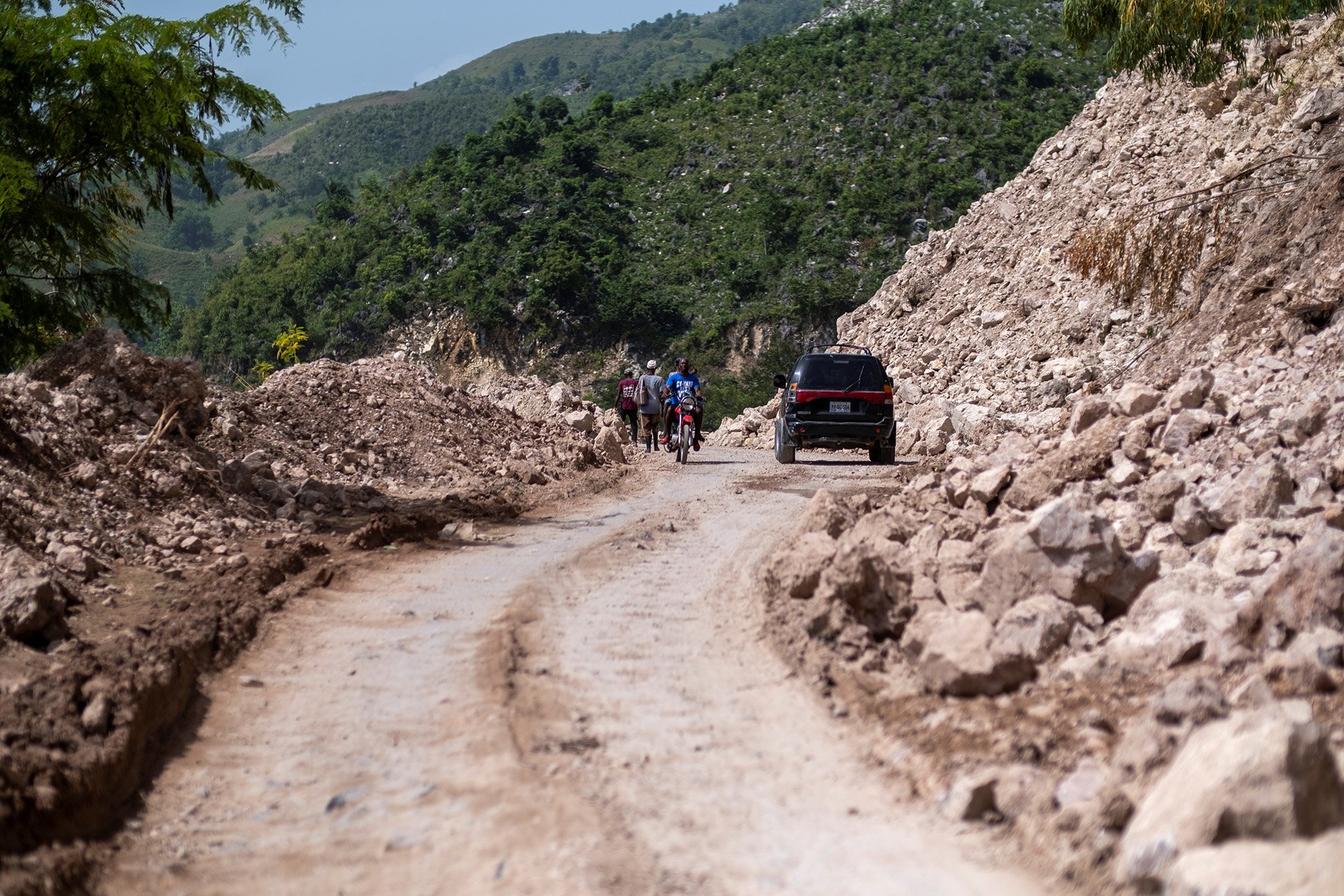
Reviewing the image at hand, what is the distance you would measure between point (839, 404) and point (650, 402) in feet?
14.9

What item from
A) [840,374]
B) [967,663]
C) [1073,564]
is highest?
[1073,564]

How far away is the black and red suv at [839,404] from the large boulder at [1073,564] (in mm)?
12669

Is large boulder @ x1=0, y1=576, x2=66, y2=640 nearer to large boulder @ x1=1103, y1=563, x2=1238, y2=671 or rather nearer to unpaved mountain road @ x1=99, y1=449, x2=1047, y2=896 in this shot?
unpaved mountain road @ x1=99, y1=449, x2=1047, y2=896

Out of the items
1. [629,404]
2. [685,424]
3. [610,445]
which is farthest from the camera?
[629,404]

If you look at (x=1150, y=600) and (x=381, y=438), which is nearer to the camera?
(x=1150, y=600)

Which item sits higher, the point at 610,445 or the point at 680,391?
the point at 680,391

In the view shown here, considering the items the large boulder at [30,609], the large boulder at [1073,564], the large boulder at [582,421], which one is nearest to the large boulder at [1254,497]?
the large boulder at [1073,564]

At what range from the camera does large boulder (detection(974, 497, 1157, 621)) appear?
22.5 ft

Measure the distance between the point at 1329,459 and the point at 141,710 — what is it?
7126mm

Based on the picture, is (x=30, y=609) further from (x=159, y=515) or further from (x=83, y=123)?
(x=83, y=123)

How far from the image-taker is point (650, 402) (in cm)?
2308

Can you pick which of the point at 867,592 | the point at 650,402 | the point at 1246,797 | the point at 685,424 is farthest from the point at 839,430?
the point at 1246,797

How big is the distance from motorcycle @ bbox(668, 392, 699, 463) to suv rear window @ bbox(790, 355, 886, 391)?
191 cm

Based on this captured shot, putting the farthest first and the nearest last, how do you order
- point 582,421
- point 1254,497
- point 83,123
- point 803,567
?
1. point 582,421
2. point 83,123
3. point 803,567
4. point 1254,497
